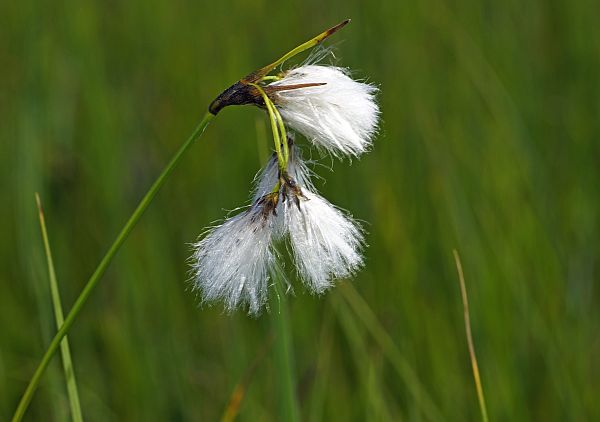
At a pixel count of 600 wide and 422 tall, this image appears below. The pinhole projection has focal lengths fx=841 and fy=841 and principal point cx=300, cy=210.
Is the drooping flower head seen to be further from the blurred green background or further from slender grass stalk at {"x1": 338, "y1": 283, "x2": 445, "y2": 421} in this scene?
slender grass stalk at {"x1": 338, "y1": 283, "x2": 445, "y2": 421}

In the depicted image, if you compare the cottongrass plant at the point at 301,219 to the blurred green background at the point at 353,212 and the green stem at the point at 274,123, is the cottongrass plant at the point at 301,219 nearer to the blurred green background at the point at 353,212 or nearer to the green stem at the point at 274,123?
the green stem at the point at 274,123

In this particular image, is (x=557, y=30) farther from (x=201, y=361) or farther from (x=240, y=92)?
(x=240, y=92)

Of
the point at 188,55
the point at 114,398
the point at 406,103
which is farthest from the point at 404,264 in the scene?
the point at 188,55

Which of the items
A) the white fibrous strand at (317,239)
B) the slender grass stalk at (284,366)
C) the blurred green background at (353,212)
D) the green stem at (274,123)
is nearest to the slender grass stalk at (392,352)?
Answer: the blurred green background at (353,212)

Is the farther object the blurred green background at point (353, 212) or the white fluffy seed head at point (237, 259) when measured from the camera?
the blurred green background at point (353, 212)

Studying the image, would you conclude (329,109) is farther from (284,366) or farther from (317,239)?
(284,366)

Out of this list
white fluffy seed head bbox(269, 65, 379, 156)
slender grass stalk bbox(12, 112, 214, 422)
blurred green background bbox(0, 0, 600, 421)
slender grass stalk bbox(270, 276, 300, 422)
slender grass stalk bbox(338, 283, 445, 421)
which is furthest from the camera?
blurred green background bbox(0, 0, 600, 421)

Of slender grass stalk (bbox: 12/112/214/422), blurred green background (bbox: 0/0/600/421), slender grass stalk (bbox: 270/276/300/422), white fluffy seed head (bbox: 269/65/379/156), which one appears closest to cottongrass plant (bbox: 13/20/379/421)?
white fluffy seed head (bbox: 269/65/379/156)
